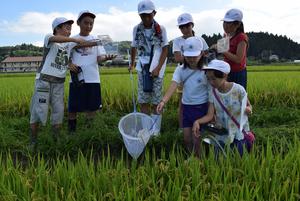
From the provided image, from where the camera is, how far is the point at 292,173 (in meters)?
2.49

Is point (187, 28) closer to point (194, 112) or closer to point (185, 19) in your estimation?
point (185, 19)

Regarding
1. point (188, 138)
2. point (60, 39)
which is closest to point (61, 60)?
point (60, 39)

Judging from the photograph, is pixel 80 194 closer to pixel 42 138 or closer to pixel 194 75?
pixel 194 75

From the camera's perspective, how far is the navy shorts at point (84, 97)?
15.9 ft

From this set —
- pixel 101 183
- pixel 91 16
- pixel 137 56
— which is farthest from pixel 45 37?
pixel 101 183

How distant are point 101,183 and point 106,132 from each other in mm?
2318

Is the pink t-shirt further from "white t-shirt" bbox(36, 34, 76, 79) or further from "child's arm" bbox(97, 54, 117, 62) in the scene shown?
"white t-shirt" bbox(36, 34, 76, 79)

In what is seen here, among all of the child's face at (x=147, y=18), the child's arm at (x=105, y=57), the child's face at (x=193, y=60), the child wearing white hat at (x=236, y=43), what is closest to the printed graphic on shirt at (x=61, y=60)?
the child's arm at (x=105, y=57)

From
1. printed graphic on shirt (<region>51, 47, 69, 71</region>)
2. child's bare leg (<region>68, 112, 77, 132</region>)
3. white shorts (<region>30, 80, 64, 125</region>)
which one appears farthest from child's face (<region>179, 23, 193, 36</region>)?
child's bare leg (<region>68, 112, 77, 132</region>)

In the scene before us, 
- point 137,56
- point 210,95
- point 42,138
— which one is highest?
point 137,56

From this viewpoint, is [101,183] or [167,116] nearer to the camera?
[101,183]

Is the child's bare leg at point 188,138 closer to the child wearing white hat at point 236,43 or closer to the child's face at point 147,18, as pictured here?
the child wearing white hat at point 236,43

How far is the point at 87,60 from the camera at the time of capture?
480cm

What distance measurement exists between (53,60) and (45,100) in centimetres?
44
